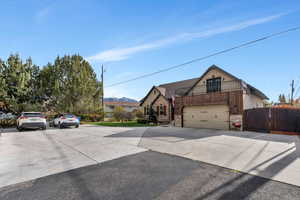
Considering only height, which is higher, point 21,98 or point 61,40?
point 61,40

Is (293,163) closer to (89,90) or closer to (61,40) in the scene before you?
(61,40)

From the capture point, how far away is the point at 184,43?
1176 cm

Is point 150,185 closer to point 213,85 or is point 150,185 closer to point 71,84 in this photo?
point 213,85

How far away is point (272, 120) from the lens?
1145 centimetres

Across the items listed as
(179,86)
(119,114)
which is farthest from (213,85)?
(119,114)

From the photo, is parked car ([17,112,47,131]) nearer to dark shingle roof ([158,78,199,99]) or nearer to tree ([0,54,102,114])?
tree ([0,54,102,114])

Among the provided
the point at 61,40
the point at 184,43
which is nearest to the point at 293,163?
the point at 184,43

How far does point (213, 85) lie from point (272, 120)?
618cm

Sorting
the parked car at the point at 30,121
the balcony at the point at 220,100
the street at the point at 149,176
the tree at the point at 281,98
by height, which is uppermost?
the tree at the point at 281,98

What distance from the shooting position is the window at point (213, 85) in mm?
15704

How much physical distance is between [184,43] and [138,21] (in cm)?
396

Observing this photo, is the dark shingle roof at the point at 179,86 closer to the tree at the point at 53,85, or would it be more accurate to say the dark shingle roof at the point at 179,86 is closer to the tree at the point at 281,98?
the tree at the point at 53,85

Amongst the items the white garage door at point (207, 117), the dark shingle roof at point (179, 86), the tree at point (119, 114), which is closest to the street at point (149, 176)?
the white garage door at point (207, 117)

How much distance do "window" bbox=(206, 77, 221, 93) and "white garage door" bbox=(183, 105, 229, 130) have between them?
2818 millimetres
